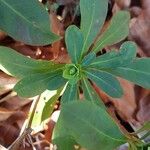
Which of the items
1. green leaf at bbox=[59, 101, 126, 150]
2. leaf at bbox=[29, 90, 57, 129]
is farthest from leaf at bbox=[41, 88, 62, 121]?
green leaf at bbox=[59, 101, 126, 150]

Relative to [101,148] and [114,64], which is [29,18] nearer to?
[114,64]

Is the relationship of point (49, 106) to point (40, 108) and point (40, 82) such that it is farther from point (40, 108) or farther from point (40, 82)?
point (40, 82)

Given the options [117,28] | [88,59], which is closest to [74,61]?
[88,59]

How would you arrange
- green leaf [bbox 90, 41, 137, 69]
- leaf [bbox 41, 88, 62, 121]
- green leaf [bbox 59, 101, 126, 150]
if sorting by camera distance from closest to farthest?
green leaf [bbox 59, 101, 126, 150] → green leaf [bbox 90, 41, 137, 69] → leaf [bbox 41, 88, 62, 121]

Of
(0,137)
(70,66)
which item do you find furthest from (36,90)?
(0,137)

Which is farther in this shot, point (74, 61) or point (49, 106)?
point (49, 106)

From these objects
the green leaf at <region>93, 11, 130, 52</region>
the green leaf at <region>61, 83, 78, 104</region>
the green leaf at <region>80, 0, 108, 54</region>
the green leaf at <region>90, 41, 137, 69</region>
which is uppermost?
the green leaf at <region>80, 0, 108, 54</region>

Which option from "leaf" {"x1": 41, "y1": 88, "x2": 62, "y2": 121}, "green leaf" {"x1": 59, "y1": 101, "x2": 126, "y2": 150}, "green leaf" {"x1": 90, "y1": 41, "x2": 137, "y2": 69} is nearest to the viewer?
"green leaf" {"x1": 59, "y1": 101, "x2": 126, "y2": 150}

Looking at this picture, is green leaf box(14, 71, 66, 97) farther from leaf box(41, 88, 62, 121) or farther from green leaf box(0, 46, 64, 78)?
leaf box(41, 88, 62, 121)
